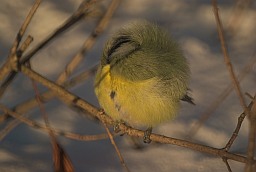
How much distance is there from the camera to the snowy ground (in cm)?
206

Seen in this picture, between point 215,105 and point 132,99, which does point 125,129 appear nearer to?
point 132,99

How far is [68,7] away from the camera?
300cm

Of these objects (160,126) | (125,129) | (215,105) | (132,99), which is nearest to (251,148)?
(132,99)

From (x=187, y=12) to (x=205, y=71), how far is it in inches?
19.2

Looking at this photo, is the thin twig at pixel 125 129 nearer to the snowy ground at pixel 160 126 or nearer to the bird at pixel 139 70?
the bird at pixel 139 70

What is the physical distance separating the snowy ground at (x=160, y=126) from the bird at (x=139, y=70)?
0.60 metres

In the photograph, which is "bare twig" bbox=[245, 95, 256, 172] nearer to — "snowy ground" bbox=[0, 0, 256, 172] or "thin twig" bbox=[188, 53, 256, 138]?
"thin twig" bbox=[188, 53, 256, 138]

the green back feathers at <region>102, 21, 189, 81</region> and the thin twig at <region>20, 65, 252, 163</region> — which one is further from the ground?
the green back feathers at <region>102, 21, 189, 81</region>

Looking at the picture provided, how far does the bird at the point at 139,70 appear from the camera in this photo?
143cm

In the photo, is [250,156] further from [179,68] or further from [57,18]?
[57,18]

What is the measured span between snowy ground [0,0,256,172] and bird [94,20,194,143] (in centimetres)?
60

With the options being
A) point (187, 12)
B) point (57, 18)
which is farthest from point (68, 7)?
point (187, 12)

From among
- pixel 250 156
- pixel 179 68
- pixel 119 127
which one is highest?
pixel 179 68

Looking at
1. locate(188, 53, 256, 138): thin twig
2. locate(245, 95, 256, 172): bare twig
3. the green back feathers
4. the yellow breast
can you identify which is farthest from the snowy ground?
locate(245, 95, 256, 172): bare twig
